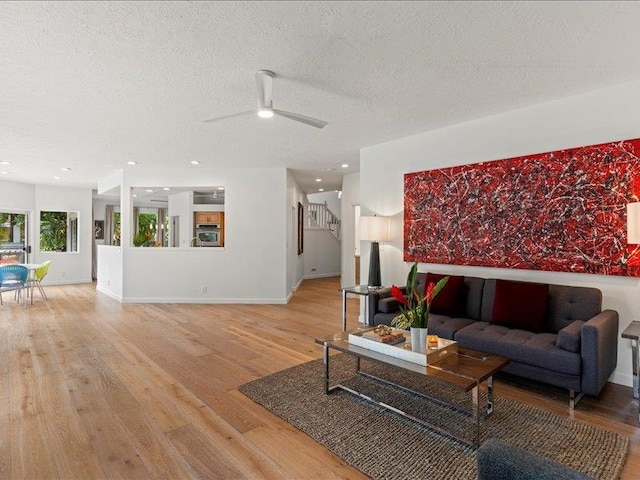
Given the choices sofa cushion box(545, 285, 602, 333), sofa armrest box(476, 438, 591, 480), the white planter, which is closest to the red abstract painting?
sofa cushion box(545, 285, 602, 333)

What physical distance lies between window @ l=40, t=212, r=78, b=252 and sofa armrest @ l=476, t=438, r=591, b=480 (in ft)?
35.9

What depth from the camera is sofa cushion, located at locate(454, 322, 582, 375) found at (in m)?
2.61

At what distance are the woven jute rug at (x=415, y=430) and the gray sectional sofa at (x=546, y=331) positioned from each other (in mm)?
326

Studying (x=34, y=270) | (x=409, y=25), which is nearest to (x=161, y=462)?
(x=409, y=25)

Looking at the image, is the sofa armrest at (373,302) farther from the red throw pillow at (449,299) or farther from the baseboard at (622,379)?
the baseboard at (622,379)

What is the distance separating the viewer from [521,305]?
127 inches

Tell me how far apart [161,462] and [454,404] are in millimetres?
2034

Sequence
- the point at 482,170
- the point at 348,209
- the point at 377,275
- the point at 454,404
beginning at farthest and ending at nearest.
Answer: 1. the point at 348,209
2. the point at 377,275
3. the point at 482,170
4. the point at 454,404

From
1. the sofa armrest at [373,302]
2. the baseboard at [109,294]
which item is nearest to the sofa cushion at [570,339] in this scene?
the sofa armrest at [373,302]

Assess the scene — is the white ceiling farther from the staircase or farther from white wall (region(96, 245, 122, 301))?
the staircase

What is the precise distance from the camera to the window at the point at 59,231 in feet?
29.5

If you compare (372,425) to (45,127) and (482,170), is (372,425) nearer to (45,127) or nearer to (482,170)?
(482,170)

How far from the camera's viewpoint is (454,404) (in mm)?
2654

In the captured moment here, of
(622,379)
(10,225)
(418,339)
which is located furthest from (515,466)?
(10,225)
